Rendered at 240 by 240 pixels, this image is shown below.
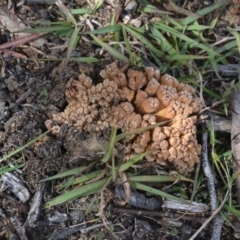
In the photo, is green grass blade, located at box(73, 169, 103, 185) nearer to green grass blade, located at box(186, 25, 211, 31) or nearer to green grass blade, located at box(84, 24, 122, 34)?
green grass blade, located at box(84, 24, 122, 34)

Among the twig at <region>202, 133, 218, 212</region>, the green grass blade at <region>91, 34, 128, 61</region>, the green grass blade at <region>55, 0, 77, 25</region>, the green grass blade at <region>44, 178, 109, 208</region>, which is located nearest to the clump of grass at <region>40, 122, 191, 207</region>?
the green grass blade at <region>44, 178, 109, 208</region>

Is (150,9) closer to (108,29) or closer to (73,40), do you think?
(108,29)

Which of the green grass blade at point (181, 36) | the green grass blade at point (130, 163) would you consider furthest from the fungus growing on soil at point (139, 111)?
the green grass blade at point (181, 36)

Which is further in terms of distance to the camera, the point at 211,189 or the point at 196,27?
the point at 196,27

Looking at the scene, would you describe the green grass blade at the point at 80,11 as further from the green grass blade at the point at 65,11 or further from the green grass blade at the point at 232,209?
the green grass blade at the point at 232,209

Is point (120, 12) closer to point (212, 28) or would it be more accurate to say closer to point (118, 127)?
point (212, 28)

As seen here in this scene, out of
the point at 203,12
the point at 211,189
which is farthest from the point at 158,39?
the point at 211,189
